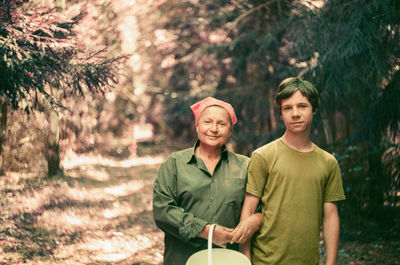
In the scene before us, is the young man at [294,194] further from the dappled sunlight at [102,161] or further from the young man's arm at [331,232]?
the dappled sunlight at [102,161]

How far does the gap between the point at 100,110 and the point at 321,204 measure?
10.3 m

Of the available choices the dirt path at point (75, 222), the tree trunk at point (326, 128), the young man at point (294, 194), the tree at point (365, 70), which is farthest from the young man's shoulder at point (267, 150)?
the tree trunk at point (326, 128)

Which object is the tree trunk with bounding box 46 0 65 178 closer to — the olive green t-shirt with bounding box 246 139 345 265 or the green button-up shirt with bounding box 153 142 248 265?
the green button-up shirt with bounding box 153 142 248 265

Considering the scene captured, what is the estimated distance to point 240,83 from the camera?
31.6 feet

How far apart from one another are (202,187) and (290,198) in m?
0.52

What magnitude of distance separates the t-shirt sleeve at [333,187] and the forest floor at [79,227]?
3.03 metres

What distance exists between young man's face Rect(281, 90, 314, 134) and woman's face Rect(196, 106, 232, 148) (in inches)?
14.9

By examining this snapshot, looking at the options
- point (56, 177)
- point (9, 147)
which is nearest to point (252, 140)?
point (56, 177)

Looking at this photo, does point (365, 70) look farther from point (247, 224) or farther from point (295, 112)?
point (247, 224)

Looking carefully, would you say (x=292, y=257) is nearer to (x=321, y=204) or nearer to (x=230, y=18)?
(x=321, y=204)

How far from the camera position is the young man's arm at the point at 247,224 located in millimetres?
2170

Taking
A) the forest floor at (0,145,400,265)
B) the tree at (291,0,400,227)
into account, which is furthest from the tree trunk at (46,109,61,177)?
the tree at (291,0,400,227)

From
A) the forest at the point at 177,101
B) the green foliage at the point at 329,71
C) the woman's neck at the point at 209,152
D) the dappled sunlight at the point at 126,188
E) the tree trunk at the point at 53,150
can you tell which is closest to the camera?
the woman's neck at the point at 209,152

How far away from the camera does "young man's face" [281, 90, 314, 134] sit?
2244mm
